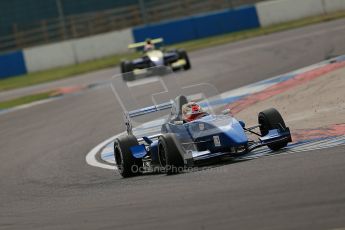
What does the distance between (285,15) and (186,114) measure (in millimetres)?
25657

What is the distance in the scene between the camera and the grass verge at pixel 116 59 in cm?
3278

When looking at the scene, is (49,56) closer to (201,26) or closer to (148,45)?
(201,26)

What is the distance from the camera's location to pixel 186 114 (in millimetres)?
10953

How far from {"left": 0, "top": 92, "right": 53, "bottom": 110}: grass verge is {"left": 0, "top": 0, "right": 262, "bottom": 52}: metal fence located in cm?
1386

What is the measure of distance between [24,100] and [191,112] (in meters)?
16.2

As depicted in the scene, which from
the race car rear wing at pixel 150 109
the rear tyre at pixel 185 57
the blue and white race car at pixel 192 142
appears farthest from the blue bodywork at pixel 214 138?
the rear tyre at pixel 185 57

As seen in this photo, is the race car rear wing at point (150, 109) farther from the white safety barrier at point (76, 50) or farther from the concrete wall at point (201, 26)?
the white safety barrier at point (76, 50)

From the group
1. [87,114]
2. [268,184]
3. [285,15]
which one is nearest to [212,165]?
[268,184]

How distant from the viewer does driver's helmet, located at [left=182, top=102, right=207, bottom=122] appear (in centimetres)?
1092

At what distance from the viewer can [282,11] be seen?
35.9m

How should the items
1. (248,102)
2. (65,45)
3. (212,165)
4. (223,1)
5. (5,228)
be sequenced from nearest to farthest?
(5,228)
(212,165)
(248,102)
(65,45)
(223,1)

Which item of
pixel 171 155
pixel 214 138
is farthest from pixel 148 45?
pixel 171 155

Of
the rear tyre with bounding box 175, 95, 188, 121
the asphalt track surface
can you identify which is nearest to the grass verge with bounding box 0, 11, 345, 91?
the asphalt track surface

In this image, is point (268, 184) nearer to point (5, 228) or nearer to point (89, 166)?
point (5, 228)
